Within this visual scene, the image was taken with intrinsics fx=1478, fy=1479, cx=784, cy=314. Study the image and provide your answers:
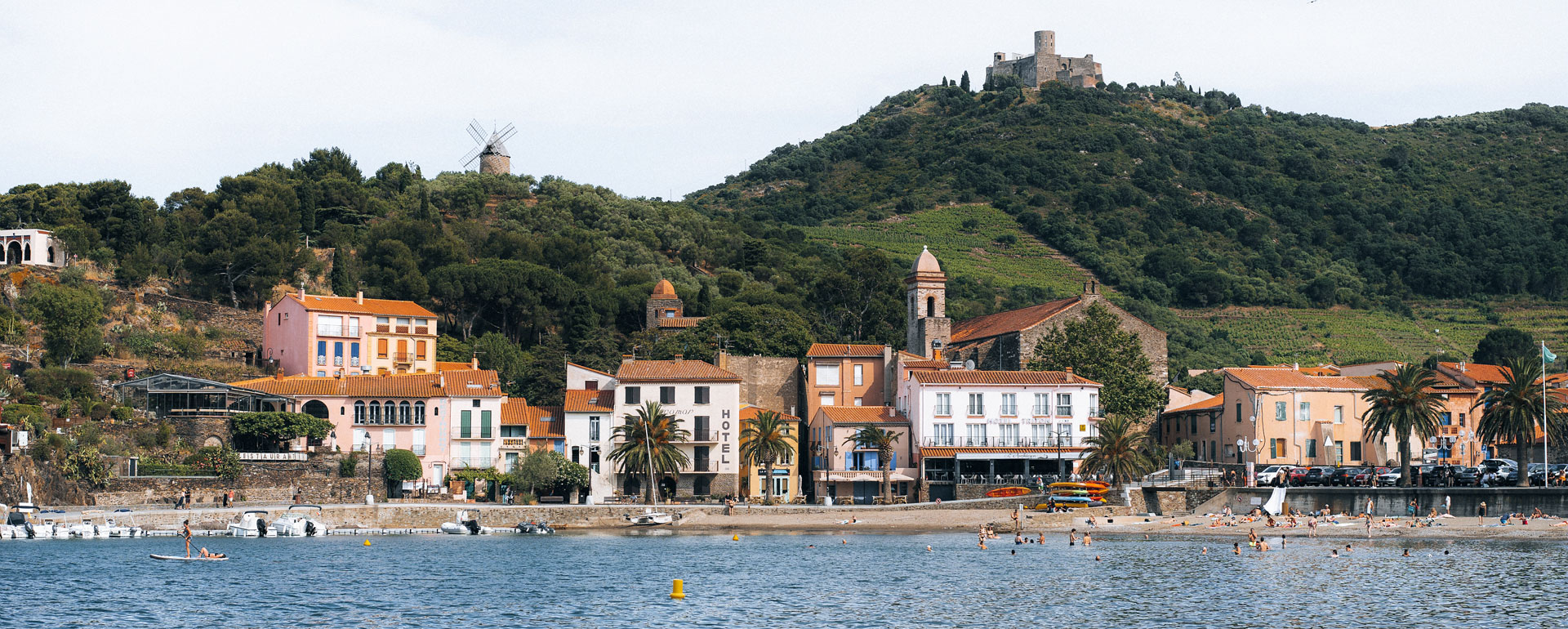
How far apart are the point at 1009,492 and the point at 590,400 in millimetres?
23318

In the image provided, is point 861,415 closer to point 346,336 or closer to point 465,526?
point 465,526

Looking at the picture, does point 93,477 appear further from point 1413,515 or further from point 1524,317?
point 1524,317

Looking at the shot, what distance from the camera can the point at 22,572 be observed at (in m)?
52.9

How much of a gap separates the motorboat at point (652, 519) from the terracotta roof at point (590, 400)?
28.0ft

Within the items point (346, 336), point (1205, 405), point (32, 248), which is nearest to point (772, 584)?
point (1205, 405)

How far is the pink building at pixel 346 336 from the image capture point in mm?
91125

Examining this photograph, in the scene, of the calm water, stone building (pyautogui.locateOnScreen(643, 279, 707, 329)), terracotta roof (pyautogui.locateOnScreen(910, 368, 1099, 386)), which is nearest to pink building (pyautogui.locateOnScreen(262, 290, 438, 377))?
stone building (pyautogui.locateOnScreen(643, 279, 707, 329))

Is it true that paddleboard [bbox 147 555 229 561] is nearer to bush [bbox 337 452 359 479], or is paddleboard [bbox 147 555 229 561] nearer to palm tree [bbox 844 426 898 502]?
bush [bbox 337 452 359 479]

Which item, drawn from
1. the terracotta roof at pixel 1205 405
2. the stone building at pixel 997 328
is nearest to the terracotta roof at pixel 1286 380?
the terracotta roof at pixel 1205 405

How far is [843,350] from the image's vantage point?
8844cm

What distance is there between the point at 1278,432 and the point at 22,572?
2445 inches

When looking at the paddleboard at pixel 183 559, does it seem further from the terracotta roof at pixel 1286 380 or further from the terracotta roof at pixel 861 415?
the terracotta roof at pixel 1286 380

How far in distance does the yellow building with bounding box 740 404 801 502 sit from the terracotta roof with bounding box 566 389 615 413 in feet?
24.1

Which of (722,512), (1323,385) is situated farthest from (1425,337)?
(722,512)
